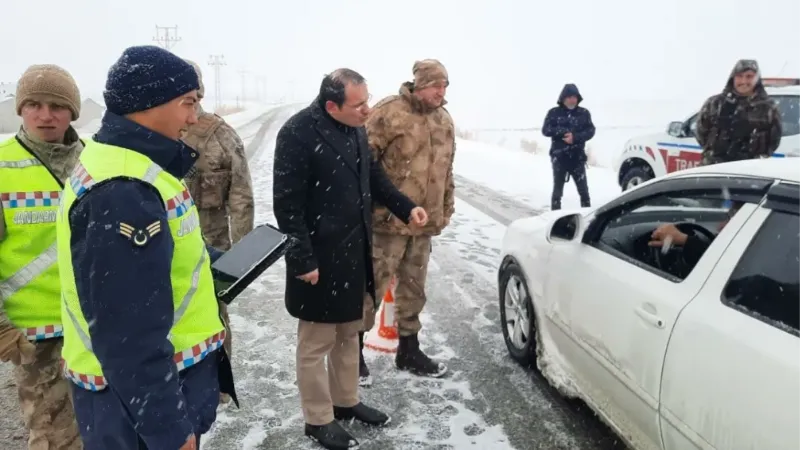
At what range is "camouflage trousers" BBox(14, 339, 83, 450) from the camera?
2309mm

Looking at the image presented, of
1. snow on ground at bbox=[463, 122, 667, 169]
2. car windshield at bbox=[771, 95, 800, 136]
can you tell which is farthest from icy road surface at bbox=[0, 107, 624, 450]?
snow on ground at bbox=[463, 122, 667, 169]

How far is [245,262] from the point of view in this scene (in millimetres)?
2080

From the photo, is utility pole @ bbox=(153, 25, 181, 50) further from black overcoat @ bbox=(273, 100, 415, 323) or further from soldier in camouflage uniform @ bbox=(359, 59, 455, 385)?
black overcoat @ bbox=(273, 100, 415, 323)

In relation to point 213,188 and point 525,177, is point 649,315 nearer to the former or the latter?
point 213,188

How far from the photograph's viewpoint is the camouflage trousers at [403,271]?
3.62 metres

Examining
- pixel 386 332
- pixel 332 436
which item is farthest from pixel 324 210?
pixel 386 332

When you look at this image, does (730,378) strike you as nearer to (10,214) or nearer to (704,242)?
(704,242)

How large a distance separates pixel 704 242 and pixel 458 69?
486 feet

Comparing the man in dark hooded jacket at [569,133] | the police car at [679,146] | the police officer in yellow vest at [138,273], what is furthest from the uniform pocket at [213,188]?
the man in dark hooded jacket at [569,133]

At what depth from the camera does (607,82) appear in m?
121

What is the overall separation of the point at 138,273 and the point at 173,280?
18cm

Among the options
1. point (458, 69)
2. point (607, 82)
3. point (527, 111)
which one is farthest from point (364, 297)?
point (458, 69)

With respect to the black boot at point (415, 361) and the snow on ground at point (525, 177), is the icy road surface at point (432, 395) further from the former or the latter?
the snow on ground at point (525, 177)

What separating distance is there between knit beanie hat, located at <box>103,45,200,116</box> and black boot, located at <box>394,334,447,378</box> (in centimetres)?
258
